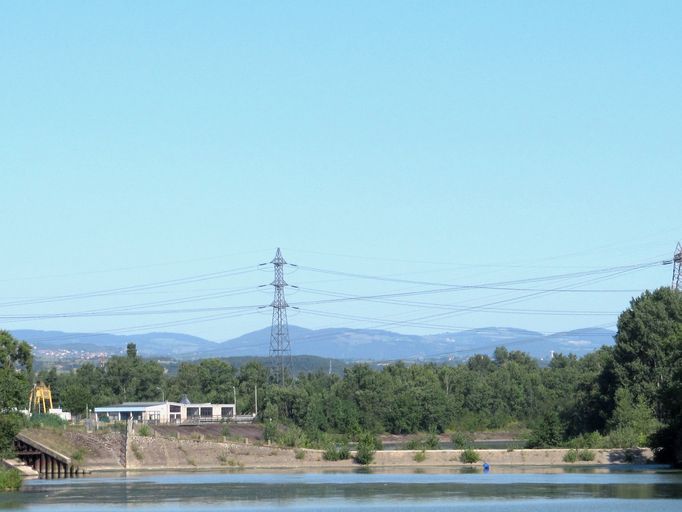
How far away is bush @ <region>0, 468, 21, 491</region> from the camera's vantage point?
237 feet

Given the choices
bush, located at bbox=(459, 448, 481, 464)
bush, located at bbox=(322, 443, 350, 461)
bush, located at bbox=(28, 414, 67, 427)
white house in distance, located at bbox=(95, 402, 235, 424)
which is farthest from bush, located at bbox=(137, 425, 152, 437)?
white house in distance, located at bbox=(95, 402, 235, 424)

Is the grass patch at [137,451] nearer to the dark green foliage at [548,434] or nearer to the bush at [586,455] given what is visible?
the dark green foliage at [548,434]

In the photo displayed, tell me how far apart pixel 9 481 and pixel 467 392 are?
104 metres

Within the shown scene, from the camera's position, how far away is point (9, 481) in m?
72.8

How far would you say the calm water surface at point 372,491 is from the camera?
57156mm

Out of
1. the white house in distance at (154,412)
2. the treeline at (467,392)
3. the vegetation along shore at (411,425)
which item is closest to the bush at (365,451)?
the vegetation along shore at (411,425)

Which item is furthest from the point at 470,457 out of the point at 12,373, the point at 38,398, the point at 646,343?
the point at 38,398

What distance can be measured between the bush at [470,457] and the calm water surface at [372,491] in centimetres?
495

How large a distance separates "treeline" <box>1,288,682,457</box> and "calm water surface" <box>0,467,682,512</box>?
1117cm

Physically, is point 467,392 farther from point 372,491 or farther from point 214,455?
point 372,491

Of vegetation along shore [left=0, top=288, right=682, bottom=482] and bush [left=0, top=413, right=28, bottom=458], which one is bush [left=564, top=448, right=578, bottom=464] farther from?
bush [left=0, top=413, right=28, bottom=458]

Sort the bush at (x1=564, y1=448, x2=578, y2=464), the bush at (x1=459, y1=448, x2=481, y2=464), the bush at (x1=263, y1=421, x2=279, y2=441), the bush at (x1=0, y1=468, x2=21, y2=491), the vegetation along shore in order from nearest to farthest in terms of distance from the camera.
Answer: the bush at (x1=0, y1=468, x2=21, y2=491)
the vegetation along shore
the bush at (x1=564, y1=448, x2=578, y2=464)
the bush at (x1=459, y1=448, x2=481, y2=464)
the bush at (x1=263, y1=421, x2=279, y2=441)

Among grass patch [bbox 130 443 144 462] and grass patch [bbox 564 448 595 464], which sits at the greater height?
grass patch [bbox 130 443 144 462]

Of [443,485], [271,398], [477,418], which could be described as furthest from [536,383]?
[443,485]
